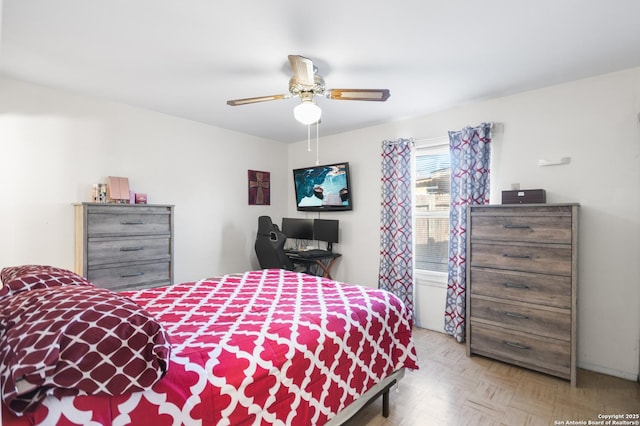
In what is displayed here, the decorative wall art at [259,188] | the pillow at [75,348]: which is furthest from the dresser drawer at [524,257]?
the decorative wall art at [259,188]

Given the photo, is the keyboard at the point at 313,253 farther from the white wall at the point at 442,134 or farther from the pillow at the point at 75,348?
the pillow at the point at 75,348

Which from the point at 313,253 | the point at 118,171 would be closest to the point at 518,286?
the point at 313,253

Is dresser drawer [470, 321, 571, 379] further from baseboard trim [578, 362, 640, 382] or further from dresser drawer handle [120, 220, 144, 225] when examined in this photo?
dresser drawer handle [120, 220, 144, 225]

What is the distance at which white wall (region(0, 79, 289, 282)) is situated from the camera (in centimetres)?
269

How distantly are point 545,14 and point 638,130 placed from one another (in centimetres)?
143

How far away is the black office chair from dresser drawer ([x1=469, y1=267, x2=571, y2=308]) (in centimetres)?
204

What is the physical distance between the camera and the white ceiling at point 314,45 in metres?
1.78

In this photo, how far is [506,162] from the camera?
307 centimetres

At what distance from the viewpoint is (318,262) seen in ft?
13.8

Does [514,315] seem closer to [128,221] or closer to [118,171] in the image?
[128,221]

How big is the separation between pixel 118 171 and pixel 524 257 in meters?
3.85

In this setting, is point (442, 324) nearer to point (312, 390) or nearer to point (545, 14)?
point (312, 390)

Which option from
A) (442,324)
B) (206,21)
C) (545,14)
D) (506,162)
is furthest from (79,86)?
(442,324)

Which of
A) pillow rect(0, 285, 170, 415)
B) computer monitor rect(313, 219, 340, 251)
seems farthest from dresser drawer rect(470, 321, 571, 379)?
pillow rect(0, 285, 170, 415)
